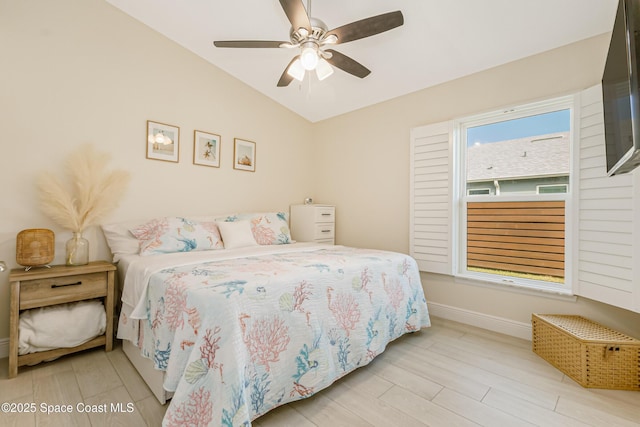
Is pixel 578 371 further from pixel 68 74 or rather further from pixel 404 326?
pixel 68 74

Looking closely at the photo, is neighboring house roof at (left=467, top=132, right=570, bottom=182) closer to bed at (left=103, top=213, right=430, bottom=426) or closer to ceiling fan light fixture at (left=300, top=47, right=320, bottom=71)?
bed at (left=103, top=213, right=430, bottom=426)

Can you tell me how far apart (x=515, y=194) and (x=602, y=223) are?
0.64m

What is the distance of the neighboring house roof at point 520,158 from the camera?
7.54 feet

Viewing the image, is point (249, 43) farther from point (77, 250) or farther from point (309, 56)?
point (77, 250)

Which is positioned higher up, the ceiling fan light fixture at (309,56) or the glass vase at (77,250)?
the ceiling fan light fixture at (309,56)

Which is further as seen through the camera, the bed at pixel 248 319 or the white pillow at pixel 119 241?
the white pillow at pixel 119 241

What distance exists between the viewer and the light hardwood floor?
56.3 inches

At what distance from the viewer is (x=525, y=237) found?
2.48 metres

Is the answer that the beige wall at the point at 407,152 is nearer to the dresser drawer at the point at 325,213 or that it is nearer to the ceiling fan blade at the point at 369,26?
the dresser drawer at the point at 325,213

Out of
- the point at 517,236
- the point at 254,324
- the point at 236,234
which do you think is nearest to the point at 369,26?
the point at 254,324

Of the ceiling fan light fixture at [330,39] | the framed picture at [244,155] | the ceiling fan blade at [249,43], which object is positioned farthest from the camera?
the framed picture at [244,155]

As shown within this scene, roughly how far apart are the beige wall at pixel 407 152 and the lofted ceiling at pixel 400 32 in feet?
0.39

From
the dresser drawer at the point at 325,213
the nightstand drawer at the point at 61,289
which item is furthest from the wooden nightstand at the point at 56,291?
the dresser drawer at the point at 325,213

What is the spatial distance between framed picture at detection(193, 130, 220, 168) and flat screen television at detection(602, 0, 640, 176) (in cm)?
313
